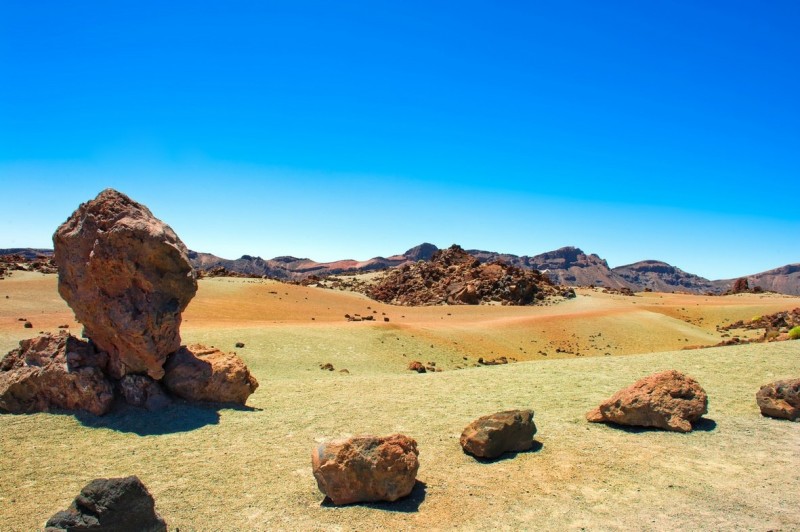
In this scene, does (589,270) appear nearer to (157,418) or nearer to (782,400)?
(782,400)

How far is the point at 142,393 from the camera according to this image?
970 centimetres

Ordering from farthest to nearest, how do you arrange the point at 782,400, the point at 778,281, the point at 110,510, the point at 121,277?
the point at 778,281
the point at 121,277
the point at 782,400
the point at 110,510

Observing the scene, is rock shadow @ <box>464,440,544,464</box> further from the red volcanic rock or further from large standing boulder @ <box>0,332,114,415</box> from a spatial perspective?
large standing boulder @ <box>0,332,114,415</box>

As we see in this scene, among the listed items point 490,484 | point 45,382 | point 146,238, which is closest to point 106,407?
point 45,382

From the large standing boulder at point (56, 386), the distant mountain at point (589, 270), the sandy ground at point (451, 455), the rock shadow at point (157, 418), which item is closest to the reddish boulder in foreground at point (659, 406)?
the sandy ground at point (451, 455)

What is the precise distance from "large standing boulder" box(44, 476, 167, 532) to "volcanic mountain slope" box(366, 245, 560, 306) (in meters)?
37.2

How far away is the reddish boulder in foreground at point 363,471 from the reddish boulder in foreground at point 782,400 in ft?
23.0

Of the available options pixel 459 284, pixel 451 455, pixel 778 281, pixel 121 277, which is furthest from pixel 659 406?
pixel 778 281

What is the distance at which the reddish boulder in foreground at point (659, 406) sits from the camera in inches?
345

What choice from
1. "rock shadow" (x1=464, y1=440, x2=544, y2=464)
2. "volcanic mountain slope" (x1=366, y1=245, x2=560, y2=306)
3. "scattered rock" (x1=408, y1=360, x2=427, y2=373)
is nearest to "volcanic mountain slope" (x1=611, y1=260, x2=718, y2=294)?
"volcanic mountain slope" (x1=366, y1=245, x2=560, y2=306)

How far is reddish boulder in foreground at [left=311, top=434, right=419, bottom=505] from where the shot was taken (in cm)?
627

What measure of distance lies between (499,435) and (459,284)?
37.2 m

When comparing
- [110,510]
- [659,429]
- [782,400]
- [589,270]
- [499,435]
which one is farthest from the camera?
[589,270]

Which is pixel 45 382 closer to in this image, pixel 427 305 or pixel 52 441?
pixel 52 441
